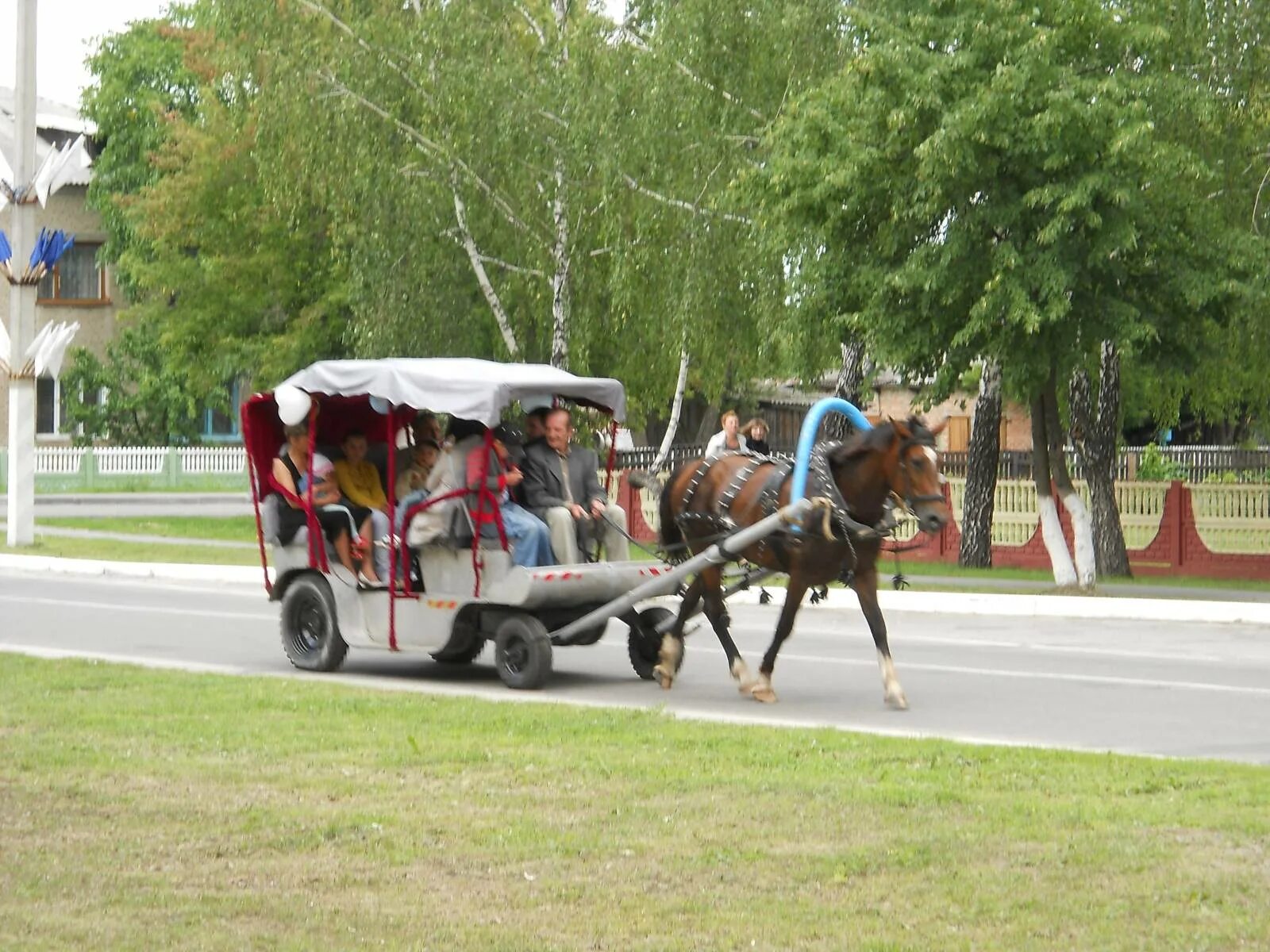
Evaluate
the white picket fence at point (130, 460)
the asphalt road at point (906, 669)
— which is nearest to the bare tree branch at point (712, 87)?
the asphalt road at point (906, 669)

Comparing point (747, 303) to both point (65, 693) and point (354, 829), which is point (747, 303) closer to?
point (65, 693)

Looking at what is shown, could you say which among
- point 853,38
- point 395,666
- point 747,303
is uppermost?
point 853,38

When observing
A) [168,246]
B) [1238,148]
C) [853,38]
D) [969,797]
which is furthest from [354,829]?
[168,246]

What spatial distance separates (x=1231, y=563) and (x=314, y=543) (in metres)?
16.6

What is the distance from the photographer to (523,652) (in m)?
14.1

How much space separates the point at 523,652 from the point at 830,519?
7.85ft

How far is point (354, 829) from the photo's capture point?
8531 mm

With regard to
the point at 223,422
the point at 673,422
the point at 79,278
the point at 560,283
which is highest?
the point at 79,278

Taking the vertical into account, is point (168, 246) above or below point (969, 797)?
above

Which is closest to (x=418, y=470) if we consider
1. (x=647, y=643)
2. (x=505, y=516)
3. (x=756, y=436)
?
(x=505, y=516)

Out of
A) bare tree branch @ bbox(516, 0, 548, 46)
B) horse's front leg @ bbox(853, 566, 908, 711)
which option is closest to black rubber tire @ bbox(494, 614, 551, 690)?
horse's front leg @ bbox(853, 566, 908, 711)

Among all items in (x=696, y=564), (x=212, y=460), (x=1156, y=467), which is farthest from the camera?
(x=212, y=460)

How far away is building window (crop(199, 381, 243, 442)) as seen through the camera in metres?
62.2

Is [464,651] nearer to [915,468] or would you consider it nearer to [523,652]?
[523,652]
